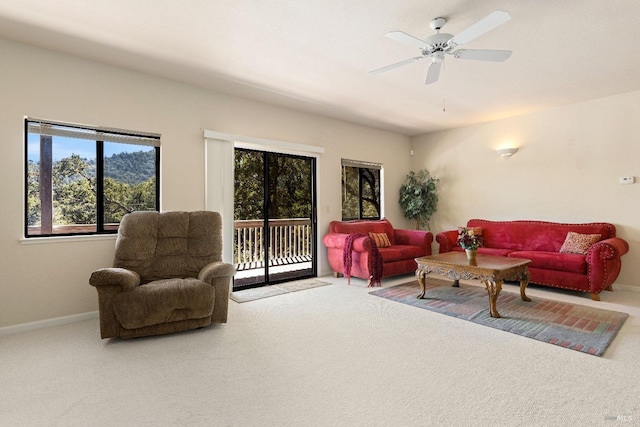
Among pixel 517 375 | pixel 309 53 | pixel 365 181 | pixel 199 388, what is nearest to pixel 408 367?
pixel 517 375

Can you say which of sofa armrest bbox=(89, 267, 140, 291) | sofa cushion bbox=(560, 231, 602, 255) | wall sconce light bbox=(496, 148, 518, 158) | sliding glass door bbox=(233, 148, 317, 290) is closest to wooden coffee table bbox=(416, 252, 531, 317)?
sofa cushion bbox=(560, 231, 602, 255)

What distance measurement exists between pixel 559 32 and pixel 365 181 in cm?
389

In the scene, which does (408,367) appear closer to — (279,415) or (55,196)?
(279,415)

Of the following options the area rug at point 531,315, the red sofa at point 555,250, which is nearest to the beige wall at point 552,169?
the red sofa at point 555,250

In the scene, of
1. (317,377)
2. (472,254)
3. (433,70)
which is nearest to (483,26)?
(433,70)

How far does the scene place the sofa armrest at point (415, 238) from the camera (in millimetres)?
5578

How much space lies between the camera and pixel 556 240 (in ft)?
15.9

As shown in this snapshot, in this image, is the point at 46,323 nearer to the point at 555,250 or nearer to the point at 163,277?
the point at 163,277

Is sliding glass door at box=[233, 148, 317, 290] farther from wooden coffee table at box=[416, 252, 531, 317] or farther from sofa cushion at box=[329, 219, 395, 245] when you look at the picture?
wooden coffee table at box=[416, 252, 531, 317]

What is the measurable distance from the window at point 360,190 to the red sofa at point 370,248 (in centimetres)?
54

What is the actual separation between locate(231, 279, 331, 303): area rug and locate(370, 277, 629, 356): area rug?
1.01m

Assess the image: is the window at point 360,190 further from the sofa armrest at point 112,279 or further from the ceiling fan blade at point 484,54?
the sofa armrest at point 112,279

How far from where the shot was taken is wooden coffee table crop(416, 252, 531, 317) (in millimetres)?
3343

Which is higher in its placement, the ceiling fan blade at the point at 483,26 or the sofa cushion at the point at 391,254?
the ceiling fan blade at the point at 483,26
